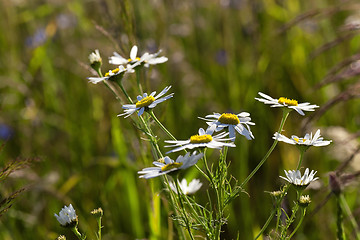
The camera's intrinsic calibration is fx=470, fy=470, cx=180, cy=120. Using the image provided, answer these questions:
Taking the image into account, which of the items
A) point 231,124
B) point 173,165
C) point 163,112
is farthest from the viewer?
point 163,112

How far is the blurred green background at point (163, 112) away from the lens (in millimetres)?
2154

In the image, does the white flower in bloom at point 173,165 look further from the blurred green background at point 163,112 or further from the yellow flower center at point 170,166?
the blurred green background at point 163,112

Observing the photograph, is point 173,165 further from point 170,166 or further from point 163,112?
point 163,112

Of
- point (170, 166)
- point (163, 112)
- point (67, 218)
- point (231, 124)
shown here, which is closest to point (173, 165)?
point (170, 166)

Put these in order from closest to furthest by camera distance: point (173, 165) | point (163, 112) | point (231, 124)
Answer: point (173, 165) < point (231, 124) < point (163, 112)

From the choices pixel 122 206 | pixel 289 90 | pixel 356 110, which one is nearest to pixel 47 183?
pixel 122 206

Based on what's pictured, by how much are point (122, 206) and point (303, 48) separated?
1684 mm

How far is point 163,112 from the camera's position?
157cm

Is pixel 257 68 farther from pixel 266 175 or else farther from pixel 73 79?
pixel 73 79

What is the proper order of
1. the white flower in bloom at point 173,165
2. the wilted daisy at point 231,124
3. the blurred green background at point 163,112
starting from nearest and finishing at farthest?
1. the white flower in bloom at point 173,165
2. the wilted daisy at point 231,124
3. the blurred green background at point 163,112

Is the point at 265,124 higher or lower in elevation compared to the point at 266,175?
higher

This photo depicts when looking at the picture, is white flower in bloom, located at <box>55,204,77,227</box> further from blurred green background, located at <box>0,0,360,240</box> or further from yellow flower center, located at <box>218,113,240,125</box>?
blurred green background, located at <box>0,0,360,240</box>

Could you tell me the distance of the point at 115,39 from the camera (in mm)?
1657

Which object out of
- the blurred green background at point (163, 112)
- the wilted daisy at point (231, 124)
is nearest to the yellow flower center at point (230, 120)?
the wilted daisy at point (231, 124)
